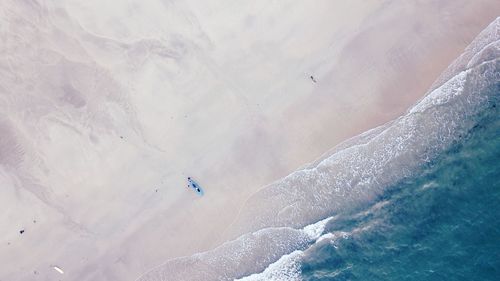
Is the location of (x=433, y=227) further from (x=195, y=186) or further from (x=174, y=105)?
(x=174, y=105)

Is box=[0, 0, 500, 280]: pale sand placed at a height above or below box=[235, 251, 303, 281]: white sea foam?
above

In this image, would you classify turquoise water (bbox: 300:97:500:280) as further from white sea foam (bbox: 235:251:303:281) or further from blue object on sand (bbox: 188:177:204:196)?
blue object on sand (bbox: 188:177:204:196)

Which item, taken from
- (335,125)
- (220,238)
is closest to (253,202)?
(220,238)

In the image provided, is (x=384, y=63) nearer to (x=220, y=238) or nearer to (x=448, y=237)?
(x=448, y=237)

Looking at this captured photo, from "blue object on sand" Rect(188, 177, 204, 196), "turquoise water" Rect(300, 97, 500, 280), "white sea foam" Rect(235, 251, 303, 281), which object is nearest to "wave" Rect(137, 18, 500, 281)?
"white sea foam" Rect(235, 251, 303, 281)

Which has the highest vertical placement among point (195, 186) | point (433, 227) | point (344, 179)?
point (195, 186)

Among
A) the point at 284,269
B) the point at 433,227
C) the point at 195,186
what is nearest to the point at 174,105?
the point at 195,186
